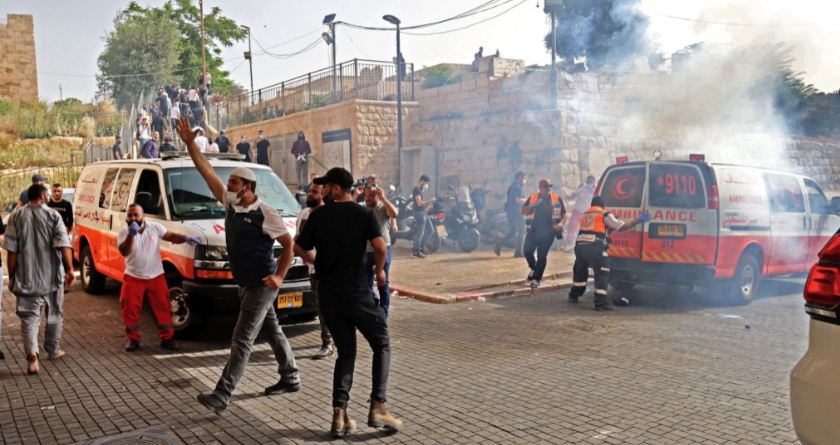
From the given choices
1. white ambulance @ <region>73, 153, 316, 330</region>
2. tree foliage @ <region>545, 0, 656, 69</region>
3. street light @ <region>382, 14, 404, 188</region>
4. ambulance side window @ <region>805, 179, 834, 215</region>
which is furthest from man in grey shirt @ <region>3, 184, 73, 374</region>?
tree foliage @ <region>545, 0, 656, 69</region>

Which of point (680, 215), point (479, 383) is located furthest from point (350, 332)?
point (680, 215)

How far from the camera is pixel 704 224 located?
934 centimetres

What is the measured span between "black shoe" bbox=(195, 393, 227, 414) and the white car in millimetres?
3795

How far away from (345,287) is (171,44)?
45670 millimetres

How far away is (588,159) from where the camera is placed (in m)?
17.9

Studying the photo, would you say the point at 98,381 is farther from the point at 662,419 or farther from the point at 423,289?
the point at 423,289

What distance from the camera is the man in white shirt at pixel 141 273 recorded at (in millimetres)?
6934

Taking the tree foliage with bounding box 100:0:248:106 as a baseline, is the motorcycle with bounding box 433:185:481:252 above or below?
below

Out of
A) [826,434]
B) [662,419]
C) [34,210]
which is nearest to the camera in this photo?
[826,434]

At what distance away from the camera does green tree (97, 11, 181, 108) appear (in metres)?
45.2

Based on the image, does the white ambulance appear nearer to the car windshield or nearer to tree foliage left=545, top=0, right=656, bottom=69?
the car windshield

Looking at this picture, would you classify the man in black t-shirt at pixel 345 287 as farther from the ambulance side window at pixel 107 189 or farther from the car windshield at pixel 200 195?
the ambulance side window at pixel 107 189

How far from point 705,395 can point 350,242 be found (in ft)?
10.3

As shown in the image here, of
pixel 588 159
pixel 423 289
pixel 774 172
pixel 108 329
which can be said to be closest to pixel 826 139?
pixel 588 159
